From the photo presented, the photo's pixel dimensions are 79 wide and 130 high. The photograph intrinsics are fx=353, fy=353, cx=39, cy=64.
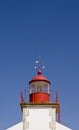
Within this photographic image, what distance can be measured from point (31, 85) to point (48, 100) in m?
1.23

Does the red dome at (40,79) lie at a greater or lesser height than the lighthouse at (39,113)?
greater

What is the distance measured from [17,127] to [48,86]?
2.66m

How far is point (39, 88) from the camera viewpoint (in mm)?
18469

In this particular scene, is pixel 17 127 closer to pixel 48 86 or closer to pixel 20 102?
pixel 20 102

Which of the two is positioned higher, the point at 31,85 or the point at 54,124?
the point at 31,85

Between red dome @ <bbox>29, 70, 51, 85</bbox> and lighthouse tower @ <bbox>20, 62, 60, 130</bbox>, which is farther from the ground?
red dome @ <bbox>29, 70, 51, 85</bbox>

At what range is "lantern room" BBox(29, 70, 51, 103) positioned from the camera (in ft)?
59.1

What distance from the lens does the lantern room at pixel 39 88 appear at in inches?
709

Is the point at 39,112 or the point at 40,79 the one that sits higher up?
the point at 40,79

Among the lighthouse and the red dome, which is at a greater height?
the red dome

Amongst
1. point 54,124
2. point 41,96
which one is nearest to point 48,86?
point 41,96

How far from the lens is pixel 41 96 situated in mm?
18031

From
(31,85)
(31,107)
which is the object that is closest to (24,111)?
(31,107)

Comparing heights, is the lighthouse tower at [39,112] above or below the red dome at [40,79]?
below
